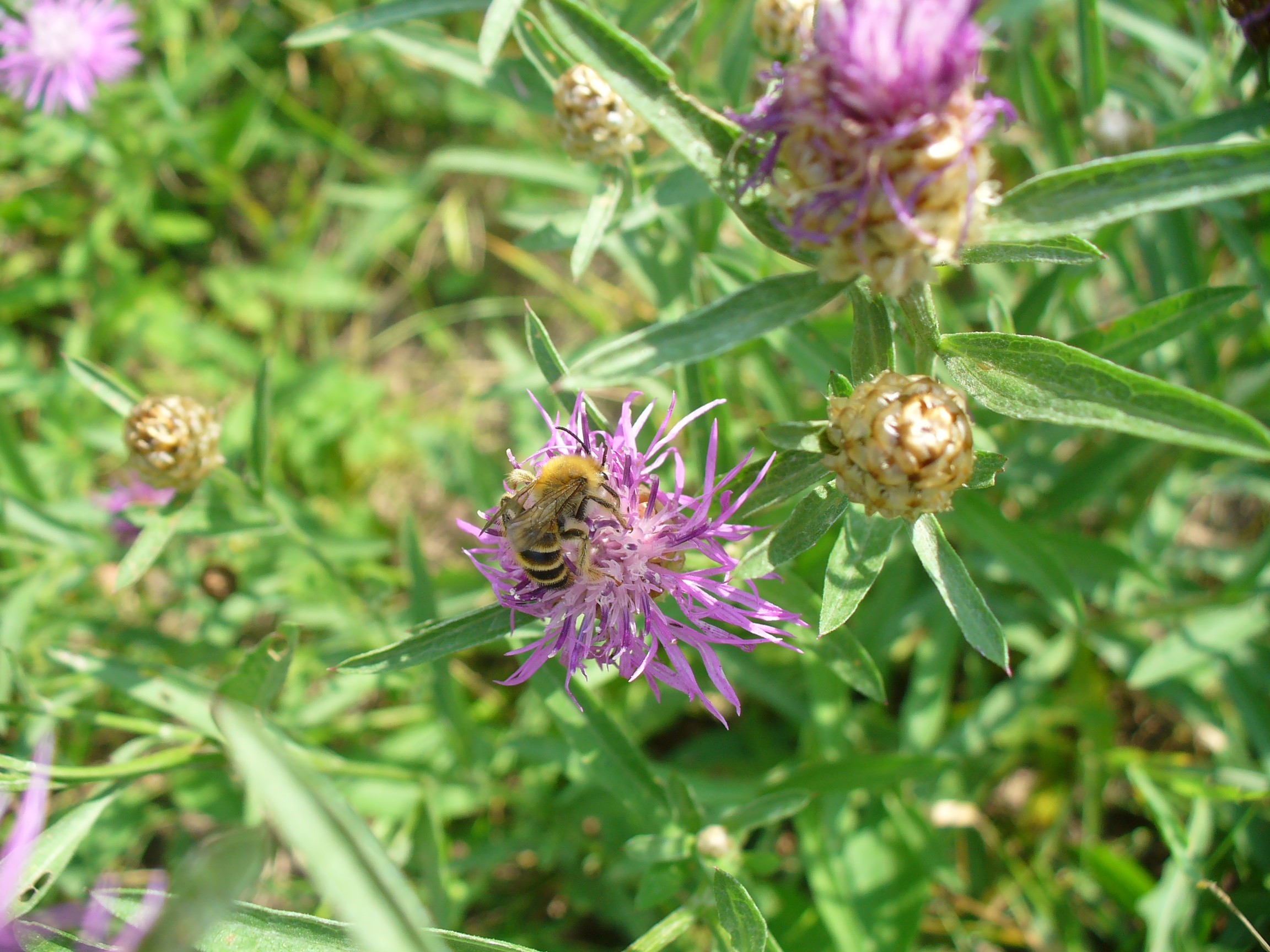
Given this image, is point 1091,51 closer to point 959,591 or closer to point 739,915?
point 959,591

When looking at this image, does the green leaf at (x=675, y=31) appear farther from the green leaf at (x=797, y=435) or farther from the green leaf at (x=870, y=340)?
the green leaf at (x=797, y=435)

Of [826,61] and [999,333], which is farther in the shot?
[999,333]

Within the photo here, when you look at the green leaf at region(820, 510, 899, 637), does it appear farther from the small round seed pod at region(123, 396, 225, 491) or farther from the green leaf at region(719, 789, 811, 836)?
the small round seed pod at region(123, 396, 225, 491)

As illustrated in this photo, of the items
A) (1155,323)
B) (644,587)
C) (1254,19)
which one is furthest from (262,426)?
(1254,19)

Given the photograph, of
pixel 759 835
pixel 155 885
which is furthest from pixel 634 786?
pixel 759 835

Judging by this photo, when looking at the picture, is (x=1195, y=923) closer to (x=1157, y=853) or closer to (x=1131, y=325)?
(x=1157, y=853)

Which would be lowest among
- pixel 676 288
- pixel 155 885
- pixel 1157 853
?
pixel 1157 853
